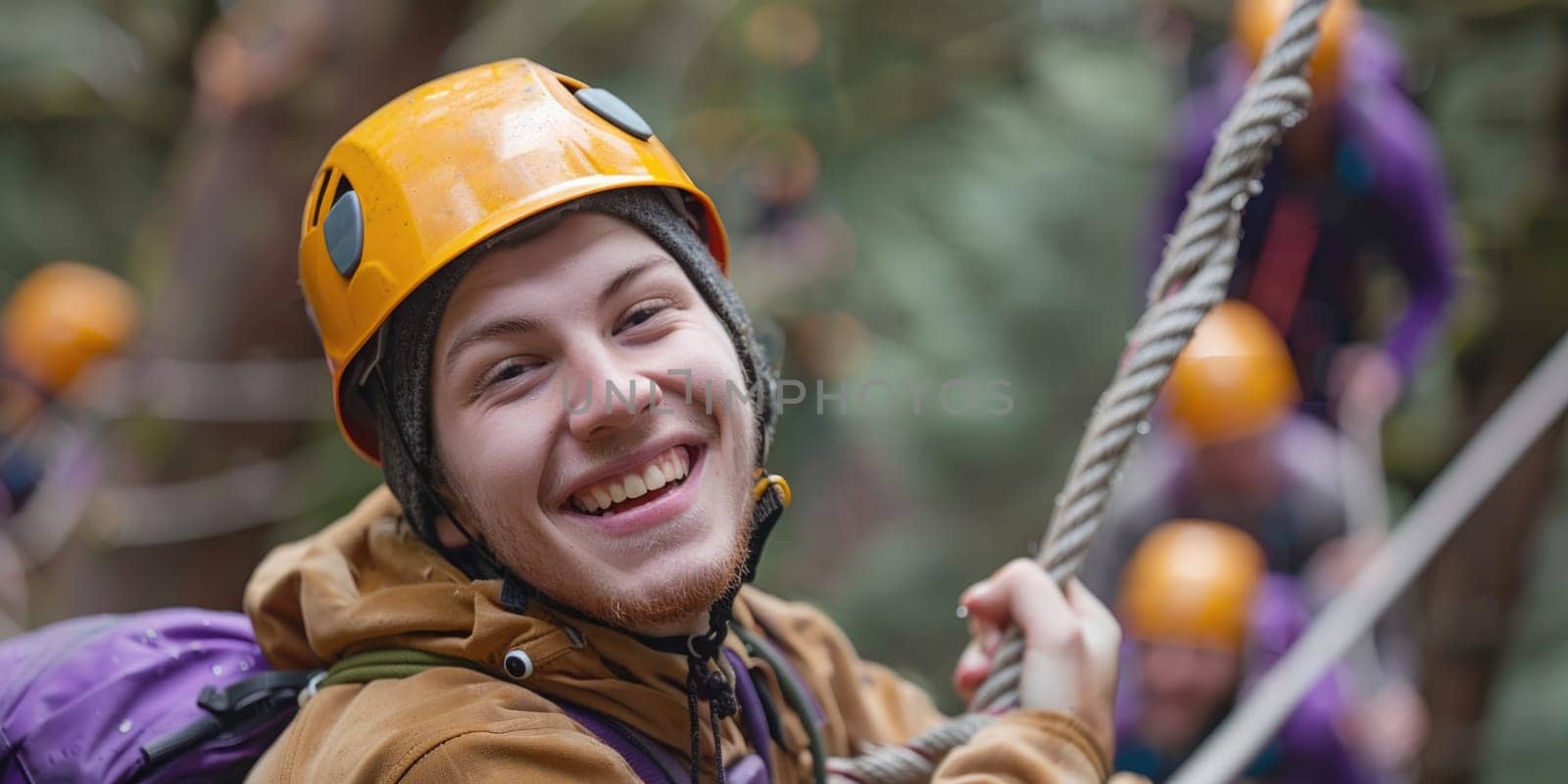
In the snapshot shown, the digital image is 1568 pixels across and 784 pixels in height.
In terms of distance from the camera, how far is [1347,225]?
3.84 metres

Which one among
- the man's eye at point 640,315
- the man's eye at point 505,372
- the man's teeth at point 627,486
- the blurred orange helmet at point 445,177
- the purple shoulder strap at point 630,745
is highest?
the blurred orange helmet at point 445,177

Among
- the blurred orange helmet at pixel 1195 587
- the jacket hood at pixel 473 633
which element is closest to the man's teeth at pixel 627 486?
the jacket hood at pixel 473 633

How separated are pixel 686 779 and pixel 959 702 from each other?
4.92 metres

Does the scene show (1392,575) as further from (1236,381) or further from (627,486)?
(627,486)

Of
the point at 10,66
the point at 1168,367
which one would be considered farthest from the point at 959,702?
the point at 10,66

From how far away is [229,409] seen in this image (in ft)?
13.4

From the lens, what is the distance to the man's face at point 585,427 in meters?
1.37

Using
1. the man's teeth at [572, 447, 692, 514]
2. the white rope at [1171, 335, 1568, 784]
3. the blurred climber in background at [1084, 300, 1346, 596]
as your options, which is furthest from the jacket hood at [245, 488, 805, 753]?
the blurred climber in background at [1084, 300, 1346, 596]

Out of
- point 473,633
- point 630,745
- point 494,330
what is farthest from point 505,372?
point 630,745

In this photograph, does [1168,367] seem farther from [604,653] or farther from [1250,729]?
[1250,729]

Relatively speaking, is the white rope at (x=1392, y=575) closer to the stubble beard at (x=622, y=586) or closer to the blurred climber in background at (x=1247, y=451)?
the blurred climber in background at (x=1247, y=451)

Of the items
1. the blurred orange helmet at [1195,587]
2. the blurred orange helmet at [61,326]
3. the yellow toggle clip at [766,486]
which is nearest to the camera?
the yellow toggle clip at [766,486]

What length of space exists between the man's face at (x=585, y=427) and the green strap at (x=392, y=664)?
11 centimetres

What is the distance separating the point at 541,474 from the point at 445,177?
313 mm
